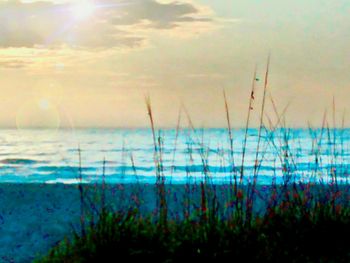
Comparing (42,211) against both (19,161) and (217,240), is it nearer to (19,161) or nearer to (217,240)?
(217,240)

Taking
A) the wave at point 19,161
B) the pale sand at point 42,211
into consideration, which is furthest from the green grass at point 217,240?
the wave at point 19,161

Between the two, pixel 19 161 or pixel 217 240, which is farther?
pixel 19 161

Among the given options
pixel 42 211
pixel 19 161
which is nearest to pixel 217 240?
pixel 42 211

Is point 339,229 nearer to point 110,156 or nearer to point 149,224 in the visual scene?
point 149,224

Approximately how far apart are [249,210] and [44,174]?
50.9ft

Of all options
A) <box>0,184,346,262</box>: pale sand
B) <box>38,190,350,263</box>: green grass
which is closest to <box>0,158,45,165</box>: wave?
<box>0,184,346,262</box>: pale sand

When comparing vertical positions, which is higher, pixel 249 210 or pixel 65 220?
pixel 249 210

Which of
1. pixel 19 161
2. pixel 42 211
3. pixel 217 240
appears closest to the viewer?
pixel 217 240

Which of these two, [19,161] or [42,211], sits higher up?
[19,161]

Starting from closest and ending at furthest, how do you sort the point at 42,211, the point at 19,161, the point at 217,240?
the point at 217,240
the point at 42,211
the point at 19,161

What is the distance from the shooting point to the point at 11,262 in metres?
6.81

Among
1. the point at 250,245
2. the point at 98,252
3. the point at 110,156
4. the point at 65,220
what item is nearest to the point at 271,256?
the point at 250,245

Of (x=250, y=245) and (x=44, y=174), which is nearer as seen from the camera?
(x=250, y=245)

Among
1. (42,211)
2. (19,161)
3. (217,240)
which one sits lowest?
(42,211)
